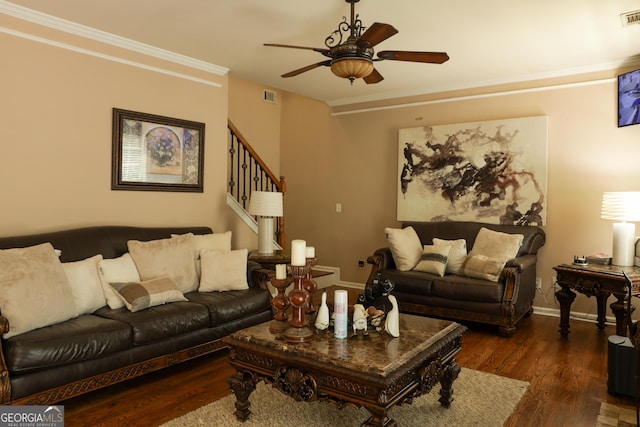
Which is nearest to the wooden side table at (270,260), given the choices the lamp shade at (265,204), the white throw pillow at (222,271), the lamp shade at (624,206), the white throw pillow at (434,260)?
the lamp shade at (265,204)

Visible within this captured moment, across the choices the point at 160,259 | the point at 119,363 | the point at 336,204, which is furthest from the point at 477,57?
the point at 119,363

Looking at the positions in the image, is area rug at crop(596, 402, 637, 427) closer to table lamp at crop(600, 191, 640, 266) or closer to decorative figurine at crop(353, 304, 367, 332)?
decorative figurine at crop(353, 304, 367, 332)

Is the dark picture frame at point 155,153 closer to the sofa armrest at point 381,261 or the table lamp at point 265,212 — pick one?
the table lamp at point 265,212

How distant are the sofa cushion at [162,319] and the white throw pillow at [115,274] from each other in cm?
7

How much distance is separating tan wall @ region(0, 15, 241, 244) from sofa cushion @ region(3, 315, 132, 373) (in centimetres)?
117

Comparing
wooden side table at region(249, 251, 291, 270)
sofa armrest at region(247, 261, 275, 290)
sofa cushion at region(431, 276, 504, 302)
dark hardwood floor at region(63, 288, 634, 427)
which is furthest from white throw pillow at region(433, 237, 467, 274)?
sofa armrest at region(247, 261, 275, 290)

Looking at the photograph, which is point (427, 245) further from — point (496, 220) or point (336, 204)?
point (336, 204)

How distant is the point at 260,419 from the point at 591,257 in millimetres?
3375

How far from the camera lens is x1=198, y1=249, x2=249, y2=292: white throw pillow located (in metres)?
3.74

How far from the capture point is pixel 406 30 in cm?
364

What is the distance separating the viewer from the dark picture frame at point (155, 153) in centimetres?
401

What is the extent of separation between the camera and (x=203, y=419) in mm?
2533

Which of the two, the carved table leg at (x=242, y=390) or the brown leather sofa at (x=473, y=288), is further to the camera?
the brown leather sofa at (x=473, y=288)

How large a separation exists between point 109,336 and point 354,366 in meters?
1.56
